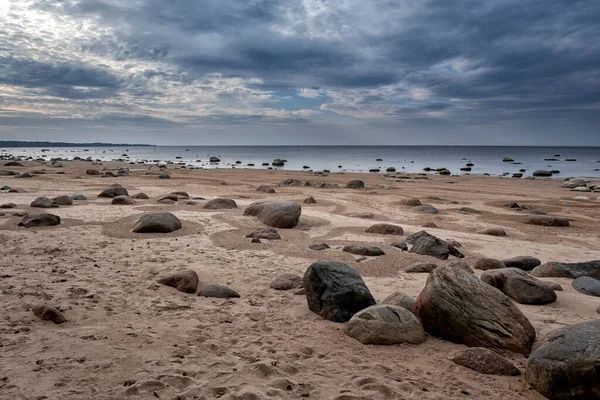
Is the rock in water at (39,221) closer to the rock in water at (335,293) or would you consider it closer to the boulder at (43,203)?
the boulder at (43,203)

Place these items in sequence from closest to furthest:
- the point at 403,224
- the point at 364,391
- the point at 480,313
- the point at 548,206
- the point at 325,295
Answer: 1. the point at 364,391
2. the point at 480,313
3. the point at 325,295
4. the point at 403,224
5. the point at 548,206

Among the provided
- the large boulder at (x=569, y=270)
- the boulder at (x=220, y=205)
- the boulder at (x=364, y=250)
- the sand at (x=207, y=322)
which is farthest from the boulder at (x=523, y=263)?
the boulder at (x=220, y=205)

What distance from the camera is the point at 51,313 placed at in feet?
17.2

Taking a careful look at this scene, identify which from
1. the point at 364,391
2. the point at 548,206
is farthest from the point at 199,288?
the point at 548,206

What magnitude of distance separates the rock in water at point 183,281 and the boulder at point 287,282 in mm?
1315

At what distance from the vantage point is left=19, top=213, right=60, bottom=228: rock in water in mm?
10570

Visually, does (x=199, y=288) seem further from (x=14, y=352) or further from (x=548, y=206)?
(x=548, y=206)

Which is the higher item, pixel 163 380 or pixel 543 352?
pixel 543 352

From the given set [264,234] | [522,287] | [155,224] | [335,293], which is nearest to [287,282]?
[335,293]

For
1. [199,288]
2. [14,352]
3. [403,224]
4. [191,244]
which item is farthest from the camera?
[403,224]

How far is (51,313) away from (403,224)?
35.2ft

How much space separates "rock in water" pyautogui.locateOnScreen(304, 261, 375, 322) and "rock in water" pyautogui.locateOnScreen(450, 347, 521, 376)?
150 centimetres

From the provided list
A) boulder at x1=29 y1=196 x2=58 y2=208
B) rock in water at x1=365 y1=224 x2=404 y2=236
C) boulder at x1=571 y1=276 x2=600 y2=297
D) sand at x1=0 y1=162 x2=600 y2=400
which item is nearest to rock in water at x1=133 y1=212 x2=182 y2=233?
sand at x1=0 y1=162 x2=600 y2=400

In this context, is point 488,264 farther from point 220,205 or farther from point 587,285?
point 220,205
